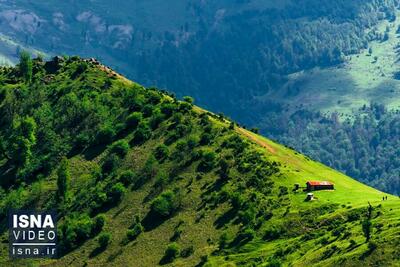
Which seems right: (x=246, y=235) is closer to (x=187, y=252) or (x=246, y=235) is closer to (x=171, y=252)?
(x=187, y=252)

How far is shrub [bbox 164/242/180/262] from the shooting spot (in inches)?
7515

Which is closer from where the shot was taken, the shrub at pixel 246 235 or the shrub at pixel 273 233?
the shrub at pixel 273 233

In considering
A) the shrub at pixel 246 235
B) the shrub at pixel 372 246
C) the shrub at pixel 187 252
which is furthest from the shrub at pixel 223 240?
the shrub at pixel 372 246

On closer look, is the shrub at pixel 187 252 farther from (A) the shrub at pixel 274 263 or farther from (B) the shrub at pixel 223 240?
(A) the shrub at pixel 274 263

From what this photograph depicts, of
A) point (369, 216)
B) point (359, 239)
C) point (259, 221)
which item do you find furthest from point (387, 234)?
point (259, 221)

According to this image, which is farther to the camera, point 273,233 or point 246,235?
point 246,235

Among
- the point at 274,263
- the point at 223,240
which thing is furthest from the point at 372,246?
the point at 223,240

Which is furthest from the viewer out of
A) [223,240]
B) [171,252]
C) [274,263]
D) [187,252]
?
[171,252]

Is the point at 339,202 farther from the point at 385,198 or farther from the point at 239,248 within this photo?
the point at 239,248

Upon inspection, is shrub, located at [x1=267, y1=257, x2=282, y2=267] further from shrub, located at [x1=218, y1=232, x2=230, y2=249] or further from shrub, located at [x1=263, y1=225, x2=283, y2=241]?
shrub, located at [x1=218, y1=232, x2=230, y2=249]

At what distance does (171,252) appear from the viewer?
19138cm

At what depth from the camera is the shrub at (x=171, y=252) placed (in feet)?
626

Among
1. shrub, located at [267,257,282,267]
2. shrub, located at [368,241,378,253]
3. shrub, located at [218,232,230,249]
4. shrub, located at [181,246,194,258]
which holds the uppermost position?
shrub, located at [218,232,230,249]

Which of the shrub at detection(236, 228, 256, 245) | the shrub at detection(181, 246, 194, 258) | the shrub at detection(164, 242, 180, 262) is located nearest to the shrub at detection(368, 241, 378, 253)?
the shrub at detection(236, 228, 256, 245)
